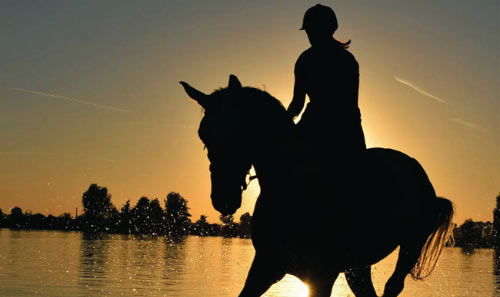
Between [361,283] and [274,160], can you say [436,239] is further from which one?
[274,160]

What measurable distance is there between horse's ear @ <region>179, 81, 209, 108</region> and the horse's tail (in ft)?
14.3

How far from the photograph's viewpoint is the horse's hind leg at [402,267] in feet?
29.3

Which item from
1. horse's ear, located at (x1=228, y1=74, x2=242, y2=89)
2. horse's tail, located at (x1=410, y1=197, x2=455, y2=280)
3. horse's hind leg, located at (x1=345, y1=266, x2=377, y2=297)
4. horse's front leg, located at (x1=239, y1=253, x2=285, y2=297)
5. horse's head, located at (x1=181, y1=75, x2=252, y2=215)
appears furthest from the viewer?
horse's tail, located at (x1=410, y1=197, x2=455, y2=280)

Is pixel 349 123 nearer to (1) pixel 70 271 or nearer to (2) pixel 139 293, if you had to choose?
(2) pixel 139 293

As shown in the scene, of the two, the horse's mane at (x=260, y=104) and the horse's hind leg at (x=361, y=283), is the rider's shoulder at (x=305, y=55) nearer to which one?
the horse's mane at (x=260, y=104)

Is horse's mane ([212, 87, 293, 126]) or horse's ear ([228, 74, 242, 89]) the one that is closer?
horse's ear ([228, 74, 242, 89])

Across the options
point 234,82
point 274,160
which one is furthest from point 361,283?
point 234,82

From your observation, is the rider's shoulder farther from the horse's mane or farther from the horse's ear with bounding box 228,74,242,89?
the horse's ear with bounding box 228,74,242,89

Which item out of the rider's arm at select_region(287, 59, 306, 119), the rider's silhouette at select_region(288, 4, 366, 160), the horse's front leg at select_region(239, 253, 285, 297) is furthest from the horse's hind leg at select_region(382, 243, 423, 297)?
the rider's arm at select_region(287, 59, 306, 119)

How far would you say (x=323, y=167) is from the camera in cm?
677

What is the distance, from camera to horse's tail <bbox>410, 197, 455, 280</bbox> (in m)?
9.56

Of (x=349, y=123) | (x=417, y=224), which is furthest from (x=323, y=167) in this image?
(x=417, y=224)

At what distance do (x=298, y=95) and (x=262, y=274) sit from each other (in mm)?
1984

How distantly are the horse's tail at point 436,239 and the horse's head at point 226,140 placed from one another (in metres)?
4.04
